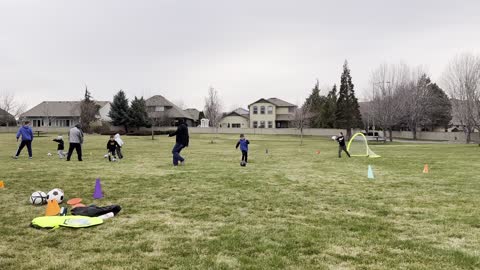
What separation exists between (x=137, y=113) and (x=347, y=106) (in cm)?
3702

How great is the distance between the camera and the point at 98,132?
65750mm

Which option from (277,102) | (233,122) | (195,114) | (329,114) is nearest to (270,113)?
(277,102)

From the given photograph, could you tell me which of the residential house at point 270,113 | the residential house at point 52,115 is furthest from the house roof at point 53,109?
the residential house at point 270,113

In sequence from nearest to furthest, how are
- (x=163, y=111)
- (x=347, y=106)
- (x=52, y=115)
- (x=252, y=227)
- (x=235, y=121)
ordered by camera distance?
(x=252, y=227)
(x=347, y=106)
(x=163, y=111)
(x=52, y=115)
(x=235, y=121)

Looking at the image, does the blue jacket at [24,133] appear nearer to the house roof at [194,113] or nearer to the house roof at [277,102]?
the house roof at [277,102]

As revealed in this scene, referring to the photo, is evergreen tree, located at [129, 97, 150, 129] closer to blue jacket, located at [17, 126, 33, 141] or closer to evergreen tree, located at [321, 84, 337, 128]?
evergreen tree, located at [321, 84, 337, 128]

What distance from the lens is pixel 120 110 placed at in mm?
69062

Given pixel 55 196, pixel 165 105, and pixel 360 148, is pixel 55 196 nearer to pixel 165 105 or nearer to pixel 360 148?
pixel 360 148

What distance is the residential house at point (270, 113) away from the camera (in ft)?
277

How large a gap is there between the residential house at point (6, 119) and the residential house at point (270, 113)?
48.5 meters

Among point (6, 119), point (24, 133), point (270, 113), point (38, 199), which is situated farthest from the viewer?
point (270, 113)

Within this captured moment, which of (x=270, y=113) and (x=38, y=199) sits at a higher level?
(x=270, y=113)

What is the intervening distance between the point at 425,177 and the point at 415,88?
2014 inches

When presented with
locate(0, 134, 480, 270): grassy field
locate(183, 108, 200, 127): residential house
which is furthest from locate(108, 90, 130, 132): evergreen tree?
locate(0, 134, 480, 270): grassy field
